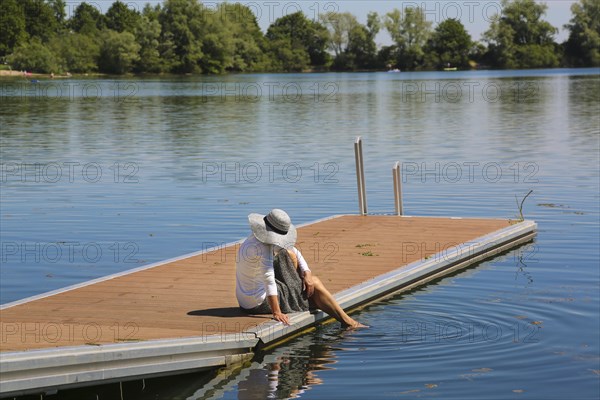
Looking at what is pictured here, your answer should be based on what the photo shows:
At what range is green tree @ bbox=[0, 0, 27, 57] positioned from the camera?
5103 inches

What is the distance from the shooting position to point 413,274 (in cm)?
1315

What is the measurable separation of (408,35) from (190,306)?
156312mm

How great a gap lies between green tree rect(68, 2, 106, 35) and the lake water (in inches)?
4040

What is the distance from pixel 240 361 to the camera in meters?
9.84

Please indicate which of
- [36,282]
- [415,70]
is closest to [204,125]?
[36,282]

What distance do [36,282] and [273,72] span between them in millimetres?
143046

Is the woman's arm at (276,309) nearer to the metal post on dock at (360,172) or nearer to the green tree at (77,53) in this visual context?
the metal post on dock at (360,172)

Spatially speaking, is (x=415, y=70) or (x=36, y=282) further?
(x=415, y=70)

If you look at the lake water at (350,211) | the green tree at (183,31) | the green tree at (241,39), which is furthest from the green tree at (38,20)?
the lake water at (350,211)

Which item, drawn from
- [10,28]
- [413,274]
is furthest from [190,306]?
[10,28]

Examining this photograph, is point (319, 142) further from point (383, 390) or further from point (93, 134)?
point (383, 390)

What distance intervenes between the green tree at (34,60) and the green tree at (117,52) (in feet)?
19.1

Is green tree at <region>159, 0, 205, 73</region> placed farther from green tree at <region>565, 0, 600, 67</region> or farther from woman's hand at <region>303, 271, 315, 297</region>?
woman's hand at <region>303, 271, 315, 297</region>

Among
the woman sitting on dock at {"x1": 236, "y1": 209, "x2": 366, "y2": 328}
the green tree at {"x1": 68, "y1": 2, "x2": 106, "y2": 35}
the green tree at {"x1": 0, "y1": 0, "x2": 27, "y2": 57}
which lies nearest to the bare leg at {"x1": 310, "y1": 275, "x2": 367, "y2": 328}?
the woman sitting on dock at {"x1": 236, "y1": 209, "x2": 366, "y2": 328}
